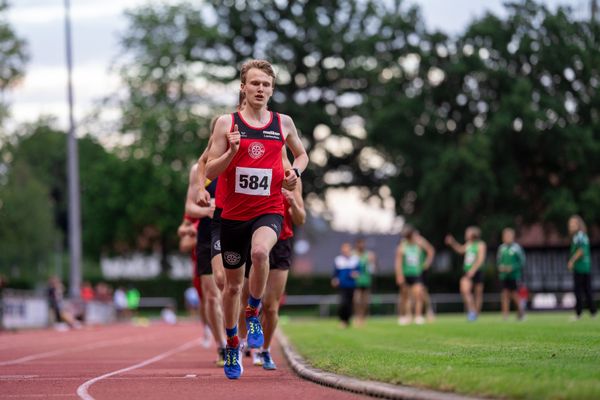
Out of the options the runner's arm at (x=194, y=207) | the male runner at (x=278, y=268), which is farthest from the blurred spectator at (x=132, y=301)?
the male runner at (x=278, y=268)

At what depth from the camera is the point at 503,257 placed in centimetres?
2958

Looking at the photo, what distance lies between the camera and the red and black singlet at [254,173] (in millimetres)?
10812

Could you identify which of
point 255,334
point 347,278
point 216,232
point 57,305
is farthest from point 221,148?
point 57,305

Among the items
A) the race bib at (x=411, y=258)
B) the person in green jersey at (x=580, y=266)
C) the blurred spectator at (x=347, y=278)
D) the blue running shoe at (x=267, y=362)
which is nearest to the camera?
the blue running shoe at (x=267, y=362)

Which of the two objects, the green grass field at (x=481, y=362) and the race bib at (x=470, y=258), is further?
the race bib at (x=470, y=258)

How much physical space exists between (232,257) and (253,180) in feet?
2.44

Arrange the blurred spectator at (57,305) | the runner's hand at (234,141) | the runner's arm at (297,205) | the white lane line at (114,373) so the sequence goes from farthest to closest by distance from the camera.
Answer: the blurred spectator at (57,305) → the runner's arm at (297,205) → the runner's hand at (234,141) → the white lane line at (114,373)

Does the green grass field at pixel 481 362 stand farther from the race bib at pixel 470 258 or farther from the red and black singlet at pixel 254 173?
the race bib at pixel 470 258

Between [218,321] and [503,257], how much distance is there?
16.1 m

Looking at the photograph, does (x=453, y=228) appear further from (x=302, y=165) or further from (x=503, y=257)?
(x=302, y=165)

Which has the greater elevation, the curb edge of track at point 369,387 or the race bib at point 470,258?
the race bib at point 470,258

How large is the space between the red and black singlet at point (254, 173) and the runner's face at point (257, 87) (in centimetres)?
17

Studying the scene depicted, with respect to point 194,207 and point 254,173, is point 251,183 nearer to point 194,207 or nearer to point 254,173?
point 254,173

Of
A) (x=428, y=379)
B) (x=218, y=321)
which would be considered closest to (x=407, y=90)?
(x=218, y=321)
